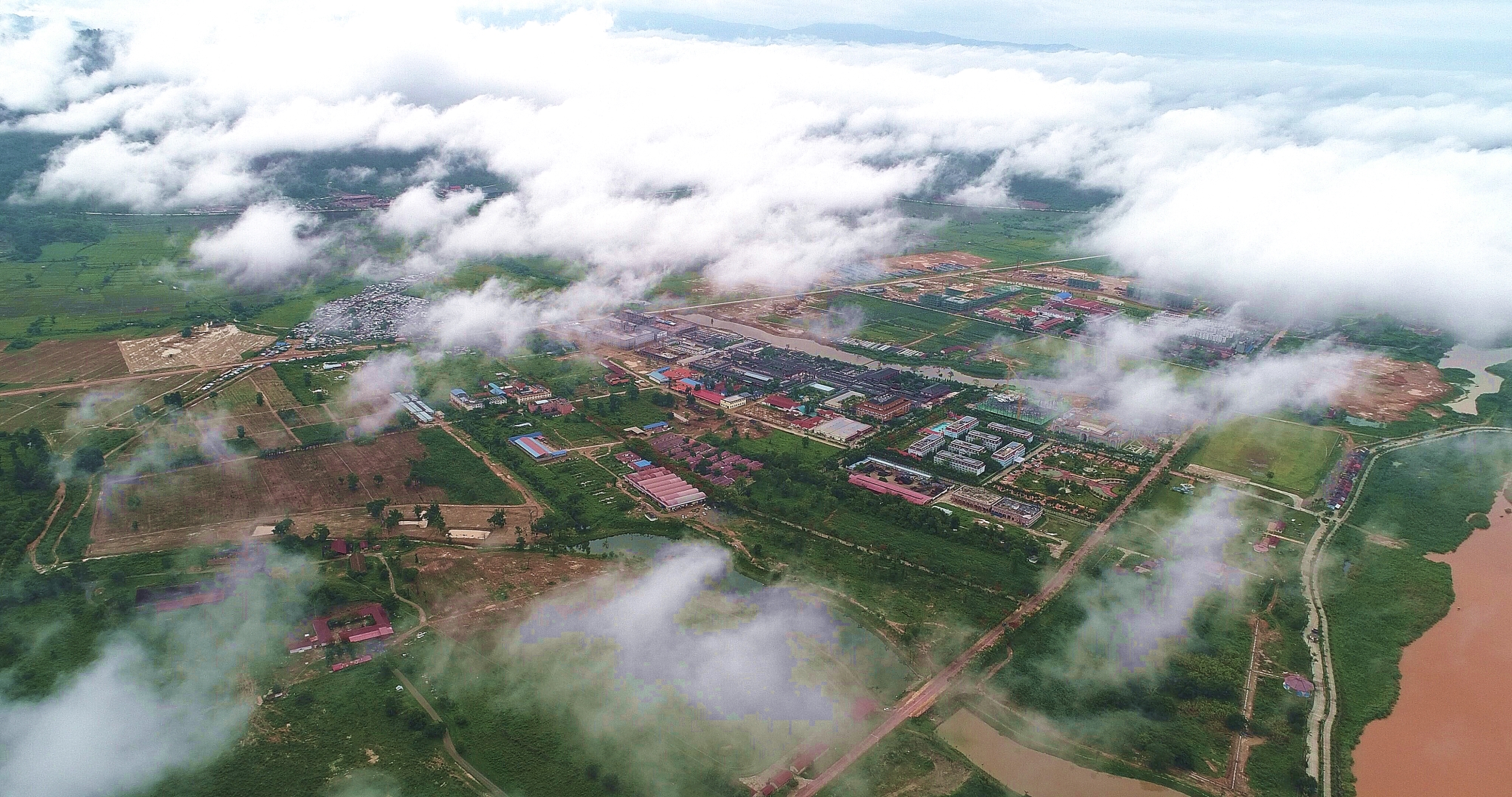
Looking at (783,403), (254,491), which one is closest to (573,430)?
(783,403)

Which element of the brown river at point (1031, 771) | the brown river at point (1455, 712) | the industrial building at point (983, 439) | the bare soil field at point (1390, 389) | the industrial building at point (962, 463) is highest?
the brown river at point (1031, 771)

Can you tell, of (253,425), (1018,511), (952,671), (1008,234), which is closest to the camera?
(952,671)

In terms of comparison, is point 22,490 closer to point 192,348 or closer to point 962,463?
point 192,348

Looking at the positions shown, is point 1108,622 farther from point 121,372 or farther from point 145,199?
point 145,199

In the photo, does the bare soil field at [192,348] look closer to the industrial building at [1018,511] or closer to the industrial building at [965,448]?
the industrial building at [965,448]

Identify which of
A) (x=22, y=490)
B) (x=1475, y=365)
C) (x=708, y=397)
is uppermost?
(x=22, y=490)

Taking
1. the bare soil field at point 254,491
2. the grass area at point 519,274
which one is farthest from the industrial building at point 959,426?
the grass area at point 519,274

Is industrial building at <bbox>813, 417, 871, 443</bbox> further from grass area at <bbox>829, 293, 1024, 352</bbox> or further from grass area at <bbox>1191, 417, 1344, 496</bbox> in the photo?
grass area at <bbox>829, 293, 1024, 352</bbox>
